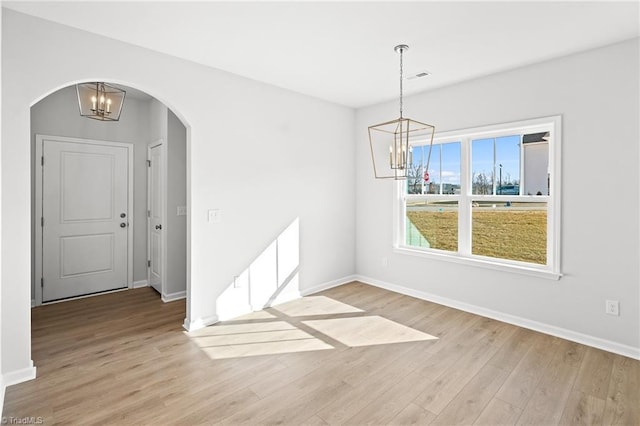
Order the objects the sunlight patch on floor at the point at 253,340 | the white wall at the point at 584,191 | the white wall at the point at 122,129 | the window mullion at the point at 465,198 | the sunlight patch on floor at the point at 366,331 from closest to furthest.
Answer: the white wall at the point at 584,191, the sunlight patch on floor at the point at 253,340, the sunlight patch on floor at the point at 366,331, the window mullion at the point at 465,198, the white wall at the point at 122,129

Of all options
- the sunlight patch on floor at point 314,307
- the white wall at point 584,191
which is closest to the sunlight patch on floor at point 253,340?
the sunlight patch on floor at point 314,307

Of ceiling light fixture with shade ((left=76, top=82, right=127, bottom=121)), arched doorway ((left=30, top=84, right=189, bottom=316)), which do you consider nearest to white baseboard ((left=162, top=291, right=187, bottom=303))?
arched doorway ((left=30, top=84, right=189, bottom=316))

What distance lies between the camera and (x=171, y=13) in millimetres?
2438

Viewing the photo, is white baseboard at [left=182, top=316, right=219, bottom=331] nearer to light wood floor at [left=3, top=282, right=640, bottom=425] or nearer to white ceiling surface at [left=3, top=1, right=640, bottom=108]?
light wood floor at [left=3, top=282, right=640, bottom=425]

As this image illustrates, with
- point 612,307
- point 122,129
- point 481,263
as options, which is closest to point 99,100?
point 122,129

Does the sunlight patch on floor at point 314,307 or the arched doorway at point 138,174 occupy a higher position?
the arched doorway at point 138,174

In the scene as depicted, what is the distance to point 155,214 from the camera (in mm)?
4750

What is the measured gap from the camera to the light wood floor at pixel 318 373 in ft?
6.95

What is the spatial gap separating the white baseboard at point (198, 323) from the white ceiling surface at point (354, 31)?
2556mm

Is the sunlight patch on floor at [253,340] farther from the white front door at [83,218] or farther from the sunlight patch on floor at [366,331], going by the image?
the white front door at [83,218]

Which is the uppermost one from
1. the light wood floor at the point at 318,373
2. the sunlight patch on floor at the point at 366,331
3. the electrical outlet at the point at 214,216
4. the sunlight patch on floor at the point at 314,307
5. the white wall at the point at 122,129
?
the white wall at the point at 122,129

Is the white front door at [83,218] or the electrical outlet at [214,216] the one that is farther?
the white front door at [83,218]

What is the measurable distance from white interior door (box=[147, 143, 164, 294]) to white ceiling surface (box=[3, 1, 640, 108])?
1.86 meters

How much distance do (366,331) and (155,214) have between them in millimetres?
3302
